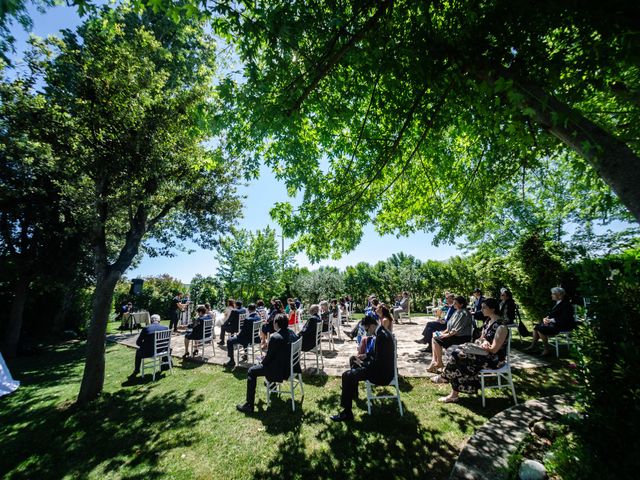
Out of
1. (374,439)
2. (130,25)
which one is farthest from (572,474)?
(130,25)

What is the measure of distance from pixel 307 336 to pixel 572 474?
18.8 feet

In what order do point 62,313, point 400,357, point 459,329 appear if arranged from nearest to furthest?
point 459,329, point 400,357, point 62,313

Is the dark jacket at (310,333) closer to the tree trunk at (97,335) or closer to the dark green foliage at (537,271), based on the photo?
the tree trunk at (97,335)

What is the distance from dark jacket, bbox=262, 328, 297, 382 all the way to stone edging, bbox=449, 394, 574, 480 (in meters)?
3.26

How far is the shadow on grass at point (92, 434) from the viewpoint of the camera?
12.3ft

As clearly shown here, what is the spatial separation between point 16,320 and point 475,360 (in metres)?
17.7

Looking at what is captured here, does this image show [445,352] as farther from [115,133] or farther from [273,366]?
[115,133]

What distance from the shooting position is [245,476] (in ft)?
11.0

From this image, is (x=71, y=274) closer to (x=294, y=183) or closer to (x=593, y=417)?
(x=294, y=183)

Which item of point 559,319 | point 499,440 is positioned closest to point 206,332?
point 499,440

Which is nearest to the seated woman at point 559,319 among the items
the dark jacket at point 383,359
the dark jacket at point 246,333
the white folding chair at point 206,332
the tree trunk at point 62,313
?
the dark jacket at point 383,359

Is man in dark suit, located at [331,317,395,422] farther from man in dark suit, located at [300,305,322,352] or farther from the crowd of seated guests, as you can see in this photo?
man in dark suit, located at [300,305,322,352]

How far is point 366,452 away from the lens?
3.63 meters

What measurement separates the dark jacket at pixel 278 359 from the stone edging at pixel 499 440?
3.26 metres
